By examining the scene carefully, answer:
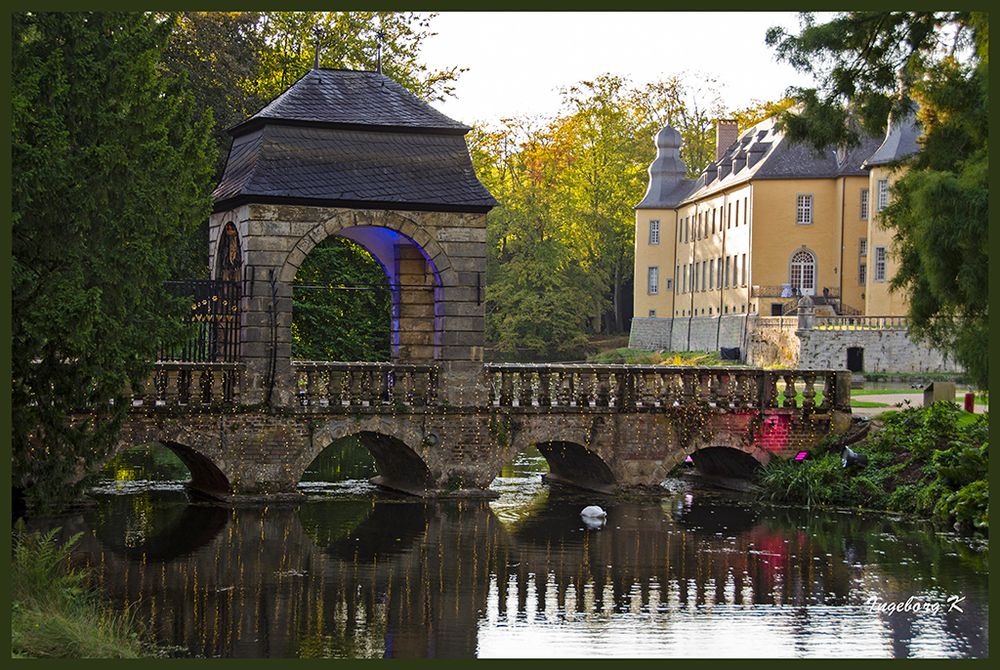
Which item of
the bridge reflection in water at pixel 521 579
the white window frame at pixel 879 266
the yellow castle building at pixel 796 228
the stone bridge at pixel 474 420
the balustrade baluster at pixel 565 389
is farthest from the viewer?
the yellow castle building at pixel 796 228

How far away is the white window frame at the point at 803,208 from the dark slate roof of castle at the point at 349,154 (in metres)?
39.7

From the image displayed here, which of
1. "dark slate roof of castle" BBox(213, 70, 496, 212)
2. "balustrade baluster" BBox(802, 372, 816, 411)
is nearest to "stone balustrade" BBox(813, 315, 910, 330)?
"balustrade baluster" BBox(802, 372, 816, 411)

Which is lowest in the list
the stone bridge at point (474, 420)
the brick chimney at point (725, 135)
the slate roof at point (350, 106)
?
the stone bridge at point (474, 420)

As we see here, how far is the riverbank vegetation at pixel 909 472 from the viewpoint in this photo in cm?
2044

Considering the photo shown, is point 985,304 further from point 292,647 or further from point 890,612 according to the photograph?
point 292,647

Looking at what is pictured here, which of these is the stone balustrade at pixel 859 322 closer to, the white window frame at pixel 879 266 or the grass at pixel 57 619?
the white window frame at pixel 879 266

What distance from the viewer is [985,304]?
1741cm

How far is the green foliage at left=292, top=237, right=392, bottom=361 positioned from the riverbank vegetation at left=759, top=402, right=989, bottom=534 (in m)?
10.4

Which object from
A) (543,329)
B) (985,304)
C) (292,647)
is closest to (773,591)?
(985,304)

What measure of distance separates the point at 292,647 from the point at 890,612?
5770 mm

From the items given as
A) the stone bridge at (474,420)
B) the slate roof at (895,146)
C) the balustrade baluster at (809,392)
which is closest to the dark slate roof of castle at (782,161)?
the slate roof at (895,146)

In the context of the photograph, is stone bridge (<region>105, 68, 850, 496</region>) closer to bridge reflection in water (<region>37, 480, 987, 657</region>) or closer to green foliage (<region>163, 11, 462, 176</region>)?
bridge reflection in water (<region>37, 480, 987, 657</region>)

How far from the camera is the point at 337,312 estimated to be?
31.2 meters

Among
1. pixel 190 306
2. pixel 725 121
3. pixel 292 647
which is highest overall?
pixel 725 121
